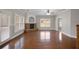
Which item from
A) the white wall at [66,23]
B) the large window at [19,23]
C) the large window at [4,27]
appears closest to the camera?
the large window at [4,27]

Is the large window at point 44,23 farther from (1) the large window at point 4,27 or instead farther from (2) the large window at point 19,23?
(1) the large window at point 4,27

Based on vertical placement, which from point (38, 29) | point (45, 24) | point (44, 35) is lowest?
point (44, 35)

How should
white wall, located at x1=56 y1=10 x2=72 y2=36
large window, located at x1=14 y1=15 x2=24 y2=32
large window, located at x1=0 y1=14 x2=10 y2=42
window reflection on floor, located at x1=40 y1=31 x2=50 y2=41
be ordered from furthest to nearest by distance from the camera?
1. window reflection on floor, located at x1=40 y1=31 x2=50 y2=41
2. white wall, located at x1=56 y1=10 x2=72 y2=36
3. large window, located at x1=14 y1=15 x2=24 y2=32
4. large window, located at x1=0 y1=14 x2=10 y2=42

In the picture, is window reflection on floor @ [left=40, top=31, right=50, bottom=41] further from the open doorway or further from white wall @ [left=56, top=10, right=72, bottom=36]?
white wall @ [left=56, top=10, right=72, bottom=36]

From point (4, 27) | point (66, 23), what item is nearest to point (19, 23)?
point (4, 27)

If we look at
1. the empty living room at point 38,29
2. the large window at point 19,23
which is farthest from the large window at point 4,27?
the large window at point 19,23

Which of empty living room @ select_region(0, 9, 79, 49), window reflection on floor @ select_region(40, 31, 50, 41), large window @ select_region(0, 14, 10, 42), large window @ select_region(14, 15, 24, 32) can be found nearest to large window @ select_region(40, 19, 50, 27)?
empty living room @ select_region(0, 9, 79, 49)

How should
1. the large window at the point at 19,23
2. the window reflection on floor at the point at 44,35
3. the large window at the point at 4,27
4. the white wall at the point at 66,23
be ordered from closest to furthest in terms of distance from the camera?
the large window at the point at 4,27 → the large window at the point at 19,23 → the white wall at the point at 66,23 → the window reflection on floor at the point at 44,35

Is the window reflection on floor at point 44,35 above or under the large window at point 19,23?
under

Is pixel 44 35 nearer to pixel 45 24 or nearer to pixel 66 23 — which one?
pixel 45 24
